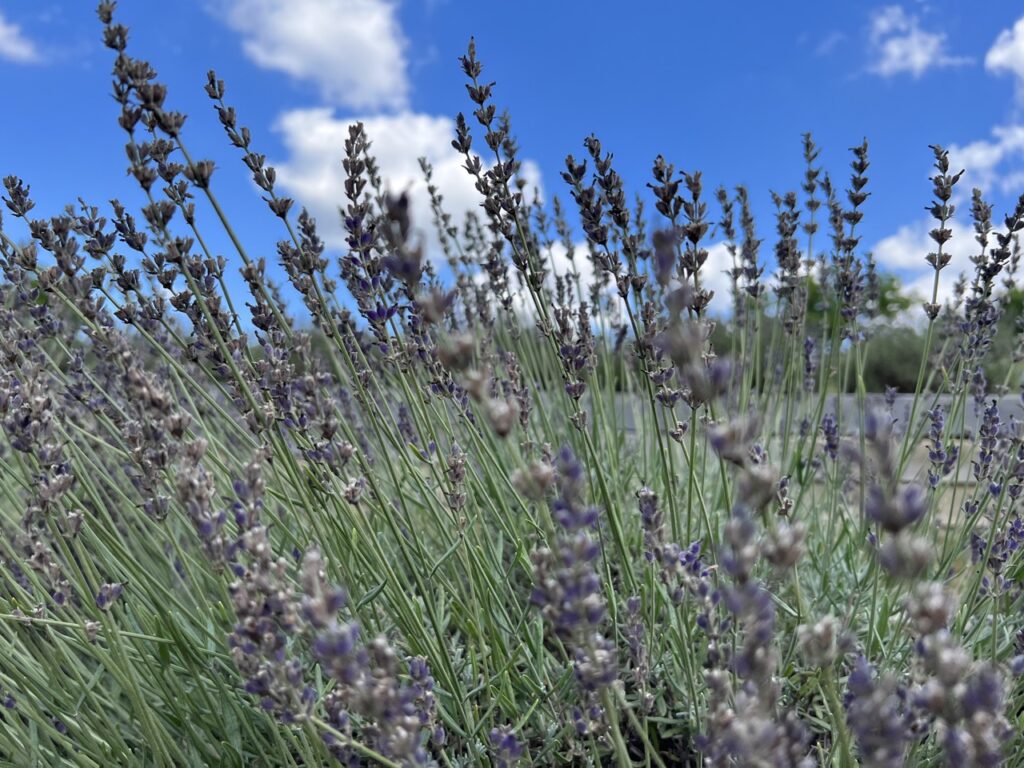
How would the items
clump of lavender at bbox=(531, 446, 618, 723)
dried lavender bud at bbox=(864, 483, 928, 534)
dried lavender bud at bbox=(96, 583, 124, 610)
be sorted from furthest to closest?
dried lavender bud at bbox=(96, 583, 124, 610), clump of lavender at bbox=(531, 446, 618, 723), dried lavender bud at bbox=(864, 483, 928, 534)

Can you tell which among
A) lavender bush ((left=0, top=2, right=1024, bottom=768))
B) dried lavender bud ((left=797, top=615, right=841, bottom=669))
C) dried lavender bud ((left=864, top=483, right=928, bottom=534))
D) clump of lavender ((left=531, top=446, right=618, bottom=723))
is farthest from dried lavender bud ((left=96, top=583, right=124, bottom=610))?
dried lavender bud ((left=864, top=483, right=928, bottom=534))

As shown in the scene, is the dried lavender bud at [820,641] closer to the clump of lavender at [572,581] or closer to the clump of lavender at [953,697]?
the clump of lavender at [953,697]

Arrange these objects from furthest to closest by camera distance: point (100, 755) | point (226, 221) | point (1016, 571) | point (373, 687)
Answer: point (1016, 571) → point (100, 755) → point (226, 221) → point (373, 687)

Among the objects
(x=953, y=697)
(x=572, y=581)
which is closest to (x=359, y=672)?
(x=572, y=581)

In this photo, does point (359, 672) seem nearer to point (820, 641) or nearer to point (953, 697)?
point (820, 641)

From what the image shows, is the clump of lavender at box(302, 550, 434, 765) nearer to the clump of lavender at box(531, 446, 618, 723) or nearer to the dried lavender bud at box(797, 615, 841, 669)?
the clump of lavender at box(531, 446, 618, 723)

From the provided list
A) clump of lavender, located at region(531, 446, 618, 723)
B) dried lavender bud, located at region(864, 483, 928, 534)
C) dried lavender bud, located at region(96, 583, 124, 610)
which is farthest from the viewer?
dried lavender bud, located at region(96, 583, 124, 610)

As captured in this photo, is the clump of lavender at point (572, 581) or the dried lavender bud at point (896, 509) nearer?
the dried lavender bud at point (896, 509)

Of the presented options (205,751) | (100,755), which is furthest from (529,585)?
(100,755)

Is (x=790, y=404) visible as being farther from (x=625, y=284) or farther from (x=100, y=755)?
(x=100, y=755)

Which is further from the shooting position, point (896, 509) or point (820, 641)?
point (820, 641)

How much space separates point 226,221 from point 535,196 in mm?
2810

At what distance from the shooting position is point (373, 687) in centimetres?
100

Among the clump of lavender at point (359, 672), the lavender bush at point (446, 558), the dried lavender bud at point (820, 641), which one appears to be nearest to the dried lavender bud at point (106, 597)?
the lavender bush at point (446, 558)
